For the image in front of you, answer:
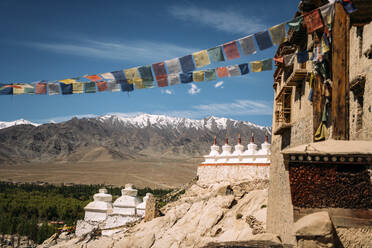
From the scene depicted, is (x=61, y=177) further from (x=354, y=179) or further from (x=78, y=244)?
(x=354, y=179)

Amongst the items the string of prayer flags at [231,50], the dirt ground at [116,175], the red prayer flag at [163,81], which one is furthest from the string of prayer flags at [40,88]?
the dirt ground at [116,175]

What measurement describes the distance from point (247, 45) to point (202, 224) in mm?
10815

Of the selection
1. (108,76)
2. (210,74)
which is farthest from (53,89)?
(210,74)

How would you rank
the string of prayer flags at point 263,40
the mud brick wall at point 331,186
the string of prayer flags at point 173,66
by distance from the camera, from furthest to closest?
1. the string of prayer flags at point 173,66
2. the string of prayer flags at point 263,40
3. the mud brick wall at point 331,186

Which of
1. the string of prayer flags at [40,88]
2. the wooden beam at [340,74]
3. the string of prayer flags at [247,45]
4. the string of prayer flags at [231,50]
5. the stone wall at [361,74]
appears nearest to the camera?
the stone wall at [361,74]

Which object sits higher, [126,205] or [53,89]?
[53,89]

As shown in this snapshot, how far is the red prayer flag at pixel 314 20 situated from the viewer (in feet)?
26.7

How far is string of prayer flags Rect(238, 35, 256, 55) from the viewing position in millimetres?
10316

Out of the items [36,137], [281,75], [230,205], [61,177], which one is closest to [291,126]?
[281,75]

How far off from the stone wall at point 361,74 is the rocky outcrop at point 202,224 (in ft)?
24.4

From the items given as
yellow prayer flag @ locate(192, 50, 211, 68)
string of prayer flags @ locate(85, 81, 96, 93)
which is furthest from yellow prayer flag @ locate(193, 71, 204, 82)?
string of prayer flags @ locate(85, 81, 96, 93)

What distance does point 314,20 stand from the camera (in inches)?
324

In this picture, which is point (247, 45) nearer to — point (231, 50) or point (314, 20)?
point (231, 50)

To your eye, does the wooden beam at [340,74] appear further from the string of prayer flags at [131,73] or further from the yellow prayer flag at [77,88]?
the yellow prayer flag at [77,88]
